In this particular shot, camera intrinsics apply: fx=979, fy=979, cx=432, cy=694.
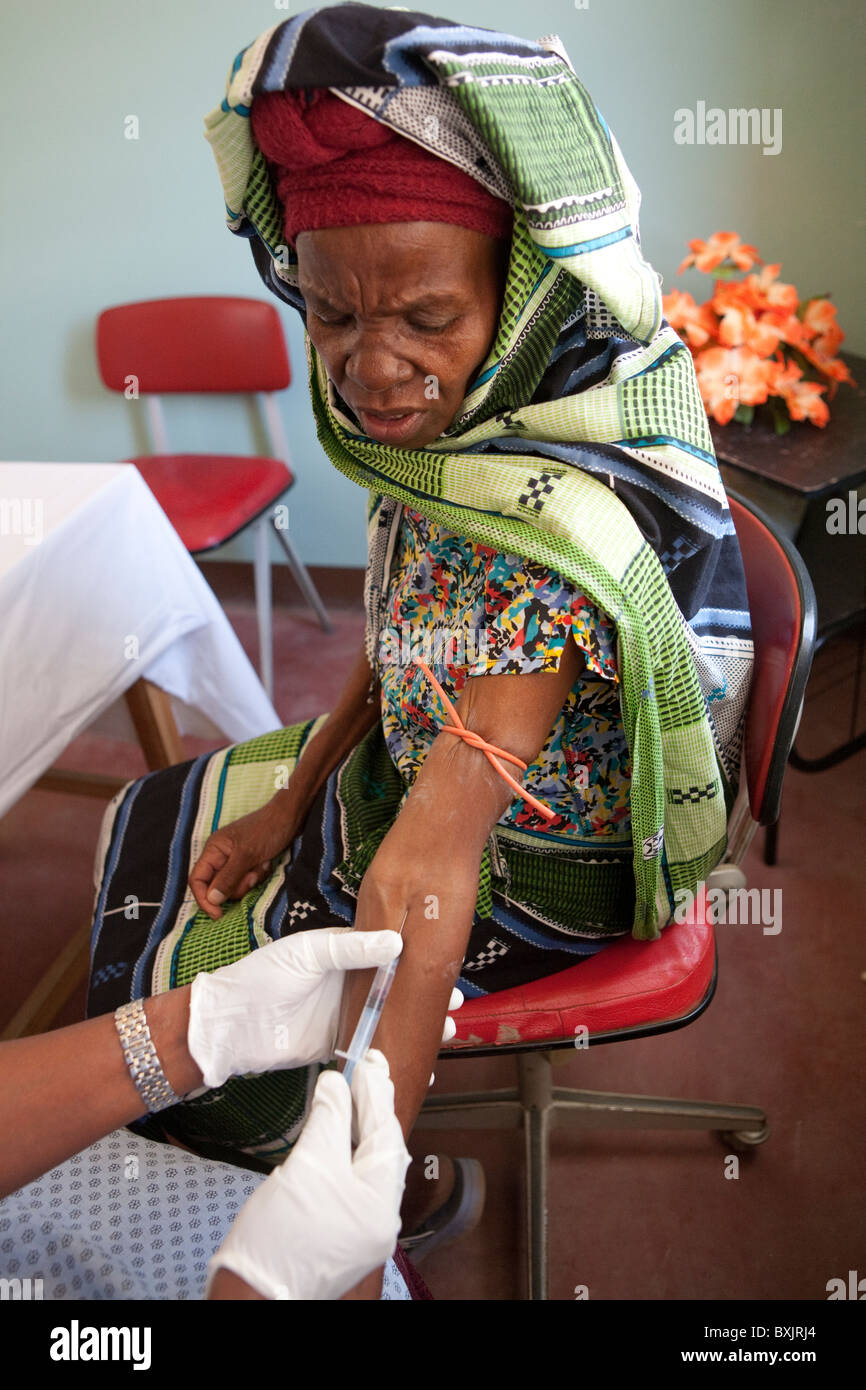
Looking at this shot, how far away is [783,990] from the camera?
1785 mm

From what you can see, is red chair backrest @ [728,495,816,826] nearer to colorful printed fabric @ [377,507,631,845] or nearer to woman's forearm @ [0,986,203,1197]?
colorful printed fabric @ [377,507,631,845]

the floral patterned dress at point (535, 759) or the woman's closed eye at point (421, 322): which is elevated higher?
the woman's closed eye at point (421, 322)

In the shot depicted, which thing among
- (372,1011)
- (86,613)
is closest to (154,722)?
(86,613)

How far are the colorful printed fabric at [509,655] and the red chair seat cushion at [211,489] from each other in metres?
1.25

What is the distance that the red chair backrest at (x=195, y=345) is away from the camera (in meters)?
2.48

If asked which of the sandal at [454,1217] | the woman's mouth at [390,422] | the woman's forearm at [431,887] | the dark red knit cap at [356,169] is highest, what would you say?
the dark red knit cap at [356,169]

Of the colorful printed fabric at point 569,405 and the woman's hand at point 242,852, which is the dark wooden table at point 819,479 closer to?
the colorful printed fabric at point 569,405

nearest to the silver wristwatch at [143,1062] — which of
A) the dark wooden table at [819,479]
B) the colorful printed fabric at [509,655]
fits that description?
the colorful printed fabric at [509,655]

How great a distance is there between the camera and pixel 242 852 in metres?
1.20

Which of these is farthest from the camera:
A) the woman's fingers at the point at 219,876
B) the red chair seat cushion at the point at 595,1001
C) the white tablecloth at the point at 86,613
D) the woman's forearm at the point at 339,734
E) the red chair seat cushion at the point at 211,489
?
the red chair seat cushion at the point at 211,489

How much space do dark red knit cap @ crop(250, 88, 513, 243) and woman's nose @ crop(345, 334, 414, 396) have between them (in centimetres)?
10

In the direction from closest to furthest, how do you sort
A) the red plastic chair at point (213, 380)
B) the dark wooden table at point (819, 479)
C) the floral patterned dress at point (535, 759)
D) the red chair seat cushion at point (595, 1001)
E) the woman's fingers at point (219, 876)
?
1. the floral patterned dress at point (535, 759)
2. the red chair seat cushion at point (595, 1001)
3. the woman's fingers at point (219, 876)
4. the dark wooden table at point (819, 479)
5. the red plastic chair at point (213, 380)

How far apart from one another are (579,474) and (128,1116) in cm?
69

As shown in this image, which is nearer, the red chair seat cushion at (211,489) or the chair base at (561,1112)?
the chair base at (561,1112)
